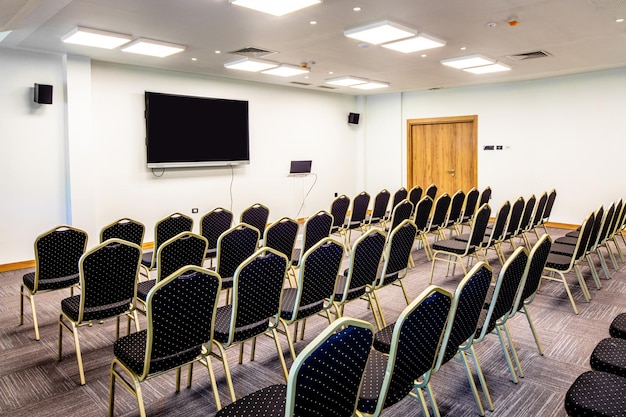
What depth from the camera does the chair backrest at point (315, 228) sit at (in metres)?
5.13

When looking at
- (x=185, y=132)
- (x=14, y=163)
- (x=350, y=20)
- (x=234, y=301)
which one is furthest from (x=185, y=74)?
(x=234, y=301)

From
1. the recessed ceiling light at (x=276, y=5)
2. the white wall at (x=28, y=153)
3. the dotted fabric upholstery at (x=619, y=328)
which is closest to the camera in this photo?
the dotted fabric upholstery at (x=619, y=328)

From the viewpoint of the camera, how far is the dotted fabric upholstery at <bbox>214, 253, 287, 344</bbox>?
9.71 feet

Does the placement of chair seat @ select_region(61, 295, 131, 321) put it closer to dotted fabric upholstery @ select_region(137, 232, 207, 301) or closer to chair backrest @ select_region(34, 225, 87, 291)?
dotted fabric upholstery @ select_region(137, 232, 207, 301)

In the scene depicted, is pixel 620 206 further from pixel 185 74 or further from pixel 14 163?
pixel 14 163

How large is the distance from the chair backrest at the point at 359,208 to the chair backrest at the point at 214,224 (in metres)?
2.25

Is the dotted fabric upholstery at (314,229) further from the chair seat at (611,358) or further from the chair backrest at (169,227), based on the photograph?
the chair seat at (611,358)

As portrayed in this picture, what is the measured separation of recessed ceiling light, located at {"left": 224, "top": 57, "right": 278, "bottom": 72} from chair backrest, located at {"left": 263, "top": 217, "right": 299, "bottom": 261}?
3526 mm

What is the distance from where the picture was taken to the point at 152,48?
641cm

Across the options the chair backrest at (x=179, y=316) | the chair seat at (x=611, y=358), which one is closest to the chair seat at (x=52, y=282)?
the chair backrest at (x=179, y=316)

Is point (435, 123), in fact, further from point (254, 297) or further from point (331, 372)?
point (331, 372)

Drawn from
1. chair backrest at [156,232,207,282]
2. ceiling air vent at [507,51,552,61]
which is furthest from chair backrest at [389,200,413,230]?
ceiling air vent at [507,51,552,61]

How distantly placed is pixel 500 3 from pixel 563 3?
663 mm

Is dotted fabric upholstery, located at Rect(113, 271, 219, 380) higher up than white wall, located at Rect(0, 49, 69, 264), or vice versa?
white wall, located at Rect(0, 49, 69, 264)
